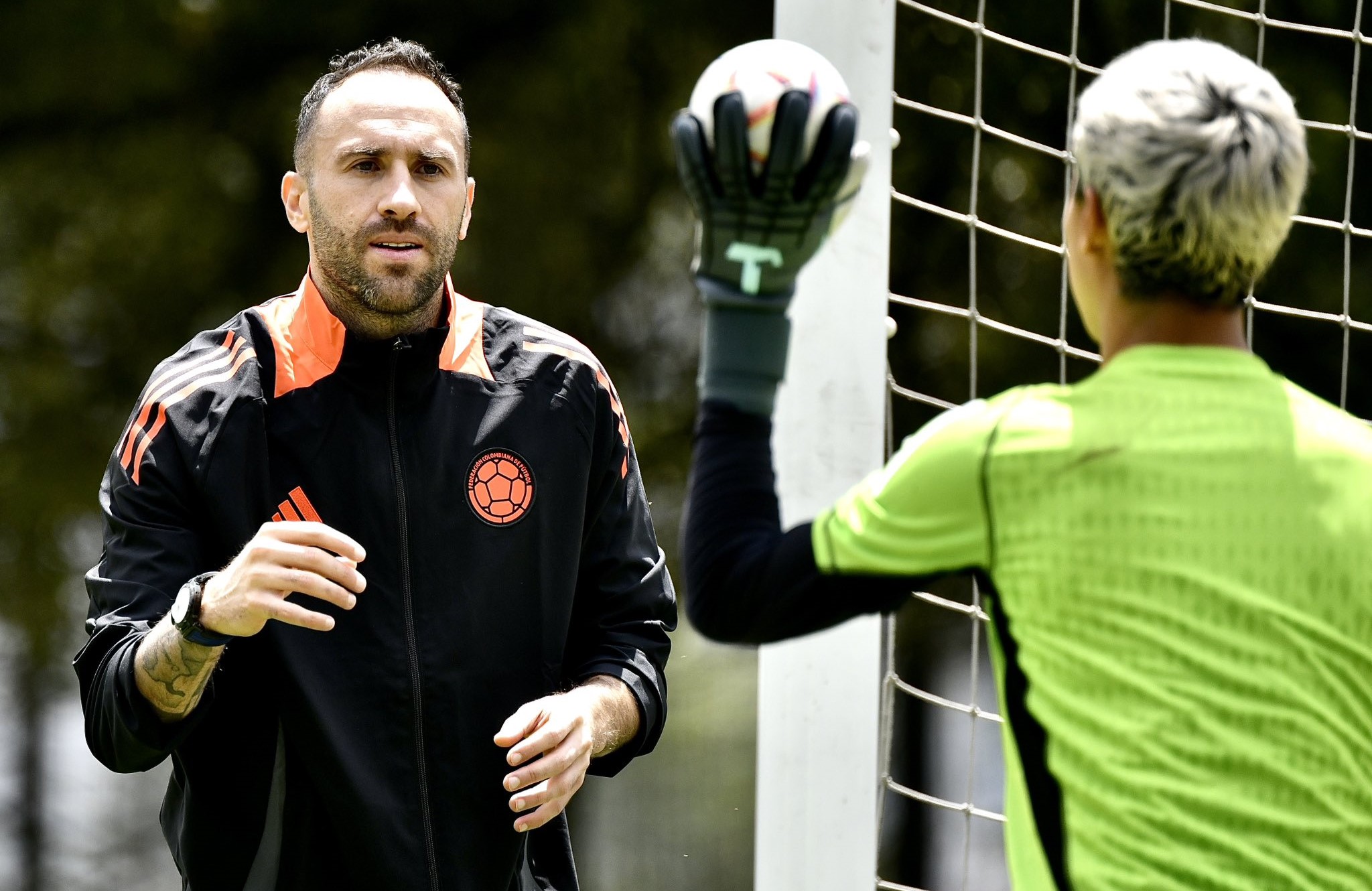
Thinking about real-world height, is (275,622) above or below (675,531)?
above

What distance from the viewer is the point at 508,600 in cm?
266

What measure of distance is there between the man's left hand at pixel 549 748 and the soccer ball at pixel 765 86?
1.01 meters

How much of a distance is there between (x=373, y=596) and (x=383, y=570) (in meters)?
0.04

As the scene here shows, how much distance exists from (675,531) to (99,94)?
13.1ft

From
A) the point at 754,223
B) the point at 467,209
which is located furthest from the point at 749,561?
the point at 467,209

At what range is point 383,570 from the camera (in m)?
2.61

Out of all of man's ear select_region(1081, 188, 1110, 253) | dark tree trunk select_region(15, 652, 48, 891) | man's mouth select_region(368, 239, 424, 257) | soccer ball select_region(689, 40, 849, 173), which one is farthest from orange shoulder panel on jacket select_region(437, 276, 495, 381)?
dark tree trunk select_region(15, 652, 48, 891)

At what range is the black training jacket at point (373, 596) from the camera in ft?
8.26

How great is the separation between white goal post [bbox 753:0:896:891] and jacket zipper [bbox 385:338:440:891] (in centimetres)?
67

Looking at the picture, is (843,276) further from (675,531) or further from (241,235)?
(241,235)

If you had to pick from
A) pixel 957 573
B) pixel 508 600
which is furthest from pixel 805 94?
pixel 508 600

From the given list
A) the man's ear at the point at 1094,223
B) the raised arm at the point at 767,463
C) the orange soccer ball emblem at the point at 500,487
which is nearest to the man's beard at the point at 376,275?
the orange soccer ball emblem at the point at 500,487

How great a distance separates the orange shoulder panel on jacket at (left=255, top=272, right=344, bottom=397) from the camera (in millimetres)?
2670

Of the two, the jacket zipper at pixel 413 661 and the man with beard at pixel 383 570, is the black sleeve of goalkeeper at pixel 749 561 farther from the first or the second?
the jacket zipper at pixel 413 661
